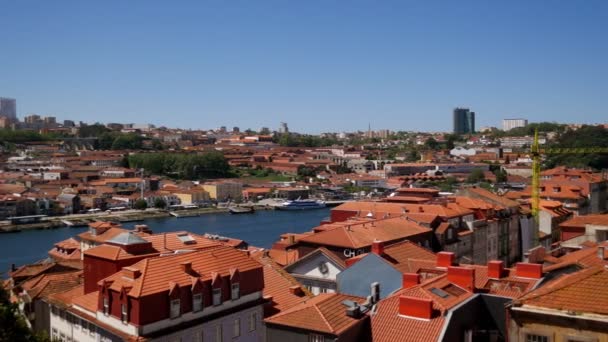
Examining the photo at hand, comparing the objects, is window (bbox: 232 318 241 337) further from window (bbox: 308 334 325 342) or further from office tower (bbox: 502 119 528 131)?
office tower (bbox: 502 119 528 131)

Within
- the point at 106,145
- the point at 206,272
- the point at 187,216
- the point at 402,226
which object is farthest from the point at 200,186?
the point at 206,272

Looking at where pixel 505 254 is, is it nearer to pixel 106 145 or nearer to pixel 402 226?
pixel 402 226

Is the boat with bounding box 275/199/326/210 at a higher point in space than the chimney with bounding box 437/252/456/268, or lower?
lower

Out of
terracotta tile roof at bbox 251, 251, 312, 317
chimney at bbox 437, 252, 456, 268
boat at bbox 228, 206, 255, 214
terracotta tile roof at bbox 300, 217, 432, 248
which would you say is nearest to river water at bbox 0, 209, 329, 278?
boat at bbox 228, 206, 255, 214

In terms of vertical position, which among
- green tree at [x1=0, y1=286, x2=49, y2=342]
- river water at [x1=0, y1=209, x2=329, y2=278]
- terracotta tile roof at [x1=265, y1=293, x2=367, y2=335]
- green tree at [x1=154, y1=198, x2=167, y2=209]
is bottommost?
river water at [x1=0, y1=209, x2=329, y2=278]

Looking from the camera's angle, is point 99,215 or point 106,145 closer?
point 99,215

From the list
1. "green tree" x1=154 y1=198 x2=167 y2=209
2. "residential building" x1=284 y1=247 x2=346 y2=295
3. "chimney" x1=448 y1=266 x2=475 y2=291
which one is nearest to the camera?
"chimney" x1=448 y1=266 x2=475 y2=291
